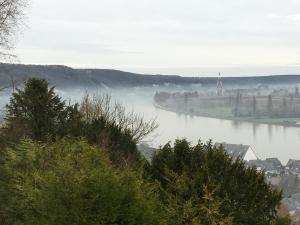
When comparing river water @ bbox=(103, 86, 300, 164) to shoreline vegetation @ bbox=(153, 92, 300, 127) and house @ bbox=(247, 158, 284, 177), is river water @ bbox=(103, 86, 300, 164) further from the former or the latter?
shoreline vegetation @ bbox=(153, 92, 300, 127)

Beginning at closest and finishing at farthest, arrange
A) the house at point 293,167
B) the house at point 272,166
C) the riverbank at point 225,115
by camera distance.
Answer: the house at point 293,167 → the house at point 272,166 → the riverbank at point 225,115

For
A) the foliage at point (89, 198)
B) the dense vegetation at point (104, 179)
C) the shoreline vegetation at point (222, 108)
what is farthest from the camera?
the shoreline vegetation at point (222, 108)

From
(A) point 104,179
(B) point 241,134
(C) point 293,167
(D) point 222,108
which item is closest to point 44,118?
(A) point 104,179

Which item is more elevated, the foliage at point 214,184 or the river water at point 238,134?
the foliage at point 214,184

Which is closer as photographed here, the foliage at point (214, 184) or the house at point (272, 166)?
the foliage at point (214, 184)

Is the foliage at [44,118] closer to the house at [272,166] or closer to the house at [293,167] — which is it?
the house at [272,166]

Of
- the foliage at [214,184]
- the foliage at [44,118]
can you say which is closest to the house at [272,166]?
the foliage at [44,118]
